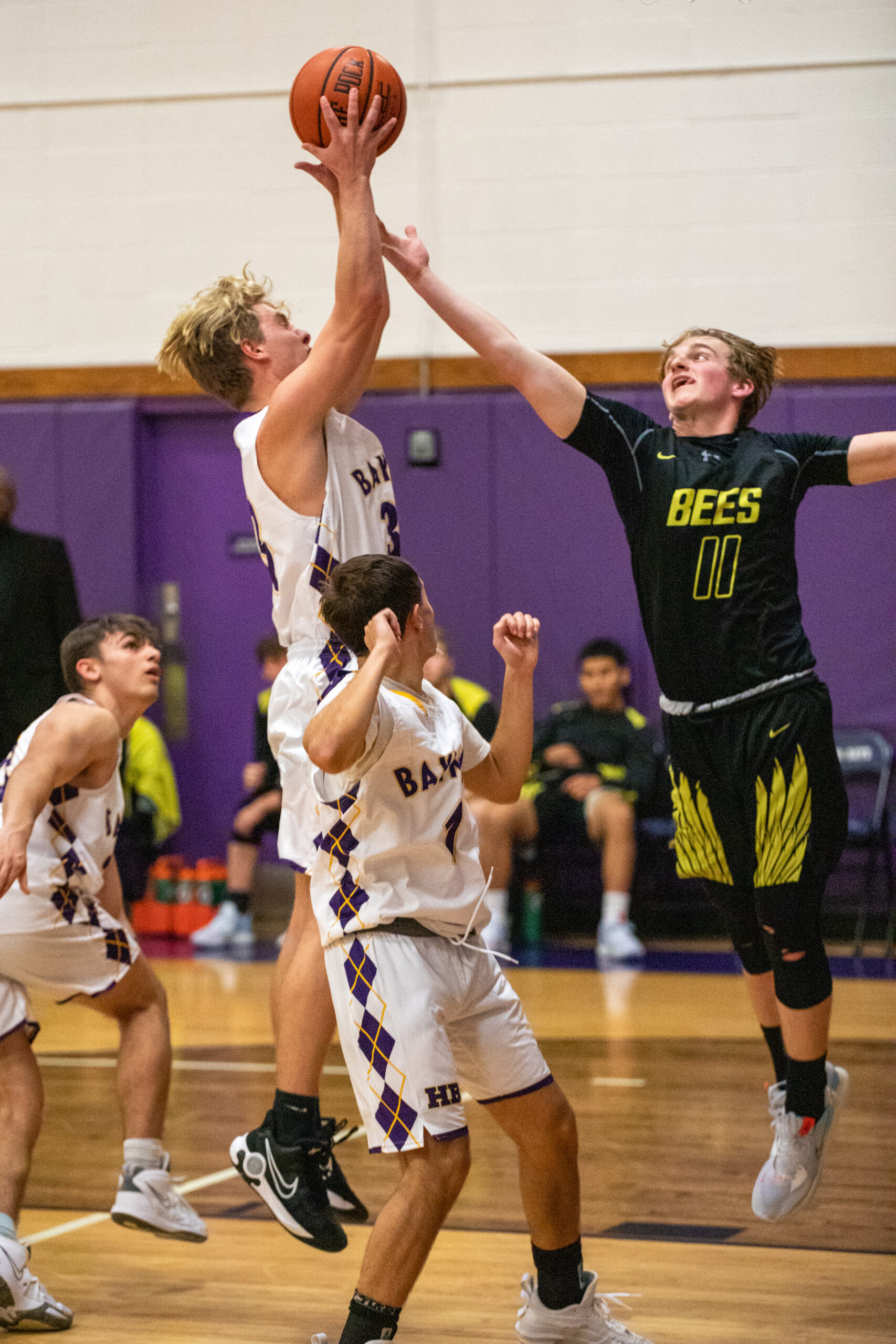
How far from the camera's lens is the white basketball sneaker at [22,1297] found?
335cm

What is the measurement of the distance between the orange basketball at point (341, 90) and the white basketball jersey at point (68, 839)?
53.9 inches

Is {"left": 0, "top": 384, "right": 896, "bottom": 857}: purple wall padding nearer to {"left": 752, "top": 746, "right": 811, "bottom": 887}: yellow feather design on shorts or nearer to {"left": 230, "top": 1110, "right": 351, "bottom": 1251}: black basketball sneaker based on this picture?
{"left": 752, "top": 746, "right": 811, "bottom": 887}: yellow feather design on shorts

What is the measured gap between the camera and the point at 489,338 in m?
3.47

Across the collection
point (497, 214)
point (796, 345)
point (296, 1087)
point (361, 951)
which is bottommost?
point (296, 1087)

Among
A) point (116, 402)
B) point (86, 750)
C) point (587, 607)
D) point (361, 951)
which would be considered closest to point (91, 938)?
point (86, 750)

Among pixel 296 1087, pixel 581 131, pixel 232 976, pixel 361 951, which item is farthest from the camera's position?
pixel 581 131

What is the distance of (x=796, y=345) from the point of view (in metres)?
8.68

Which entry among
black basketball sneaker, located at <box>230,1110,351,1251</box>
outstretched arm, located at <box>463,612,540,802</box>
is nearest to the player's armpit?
black basketball sneaker, located at <box>230,1110,351,1251</box>

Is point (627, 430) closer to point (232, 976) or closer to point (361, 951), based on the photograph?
point (361, 951)

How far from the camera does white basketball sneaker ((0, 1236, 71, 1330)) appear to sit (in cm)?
335

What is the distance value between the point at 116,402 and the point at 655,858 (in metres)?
3.94

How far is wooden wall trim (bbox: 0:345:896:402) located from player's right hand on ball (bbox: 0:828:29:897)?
5301 mm

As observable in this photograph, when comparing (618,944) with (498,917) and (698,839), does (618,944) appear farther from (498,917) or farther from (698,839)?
(698,839)

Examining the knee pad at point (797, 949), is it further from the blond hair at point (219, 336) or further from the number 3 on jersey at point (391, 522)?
the blond hair at point (219, 336)
